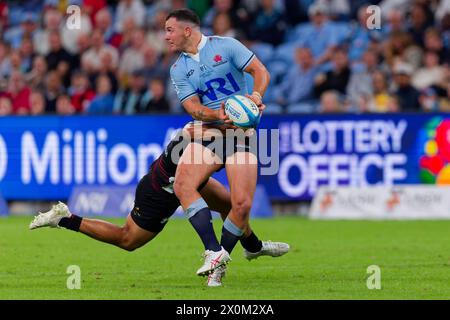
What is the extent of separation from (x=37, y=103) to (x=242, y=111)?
1183cm

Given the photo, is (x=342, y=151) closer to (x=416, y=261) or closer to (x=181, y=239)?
(x=181, y=239)

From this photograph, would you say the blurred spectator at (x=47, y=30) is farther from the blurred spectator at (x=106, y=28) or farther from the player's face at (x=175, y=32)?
the player's face at (x=175, y=32)

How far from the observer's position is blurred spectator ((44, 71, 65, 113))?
21.6 m

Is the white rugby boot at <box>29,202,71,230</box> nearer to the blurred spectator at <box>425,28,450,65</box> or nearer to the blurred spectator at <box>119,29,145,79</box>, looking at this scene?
the blurred spectator at <box>425,28,450,65</box>

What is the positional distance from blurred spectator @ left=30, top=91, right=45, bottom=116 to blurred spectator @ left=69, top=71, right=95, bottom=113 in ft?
1.90

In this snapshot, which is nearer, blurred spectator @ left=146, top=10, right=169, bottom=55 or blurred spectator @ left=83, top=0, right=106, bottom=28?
blurred spectator @ left=146, top=10, right=169, bottom=55

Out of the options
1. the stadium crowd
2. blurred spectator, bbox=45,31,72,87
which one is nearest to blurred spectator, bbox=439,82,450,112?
the stadium crowd

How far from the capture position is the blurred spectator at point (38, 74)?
22531 mm

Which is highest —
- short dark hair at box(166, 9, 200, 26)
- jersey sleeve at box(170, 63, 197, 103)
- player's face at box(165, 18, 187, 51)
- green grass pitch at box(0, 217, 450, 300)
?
short dark hair at box(166, 9, 200, 26)

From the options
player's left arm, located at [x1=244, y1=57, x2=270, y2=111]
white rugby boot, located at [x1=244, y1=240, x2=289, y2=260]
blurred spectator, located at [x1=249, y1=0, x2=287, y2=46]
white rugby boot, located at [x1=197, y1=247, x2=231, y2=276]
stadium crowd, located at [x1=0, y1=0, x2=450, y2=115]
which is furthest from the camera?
blurred spectator, located at [x1=249, y1=0, x2=287, y2=46]

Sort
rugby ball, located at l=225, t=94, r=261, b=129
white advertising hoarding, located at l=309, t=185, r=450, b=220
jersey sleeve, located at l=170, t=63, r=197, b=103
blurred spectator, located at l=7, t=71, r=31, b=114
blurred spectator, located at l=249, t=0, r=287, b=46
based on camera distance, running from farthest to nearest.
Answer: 1. blurred spectator, located at l=249, t=0, r=287, b=46
2. blurred spectator, located at l=7, t=71, r=31, b=114
3. white advertising hoarding, located at l=309, t=185, r=450, b=220
4. jersey sleeve, located at l=170, t=63, r=197, b=103
5. rugby ball, located at l=225, t=94, r=261, b=129

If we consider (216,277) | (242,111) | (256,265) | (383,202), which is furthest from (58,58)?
(216,277)

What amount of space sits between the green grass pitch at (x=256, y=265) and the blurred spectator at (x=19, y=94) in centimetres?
464

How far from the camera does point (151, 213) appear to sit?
11234mm
